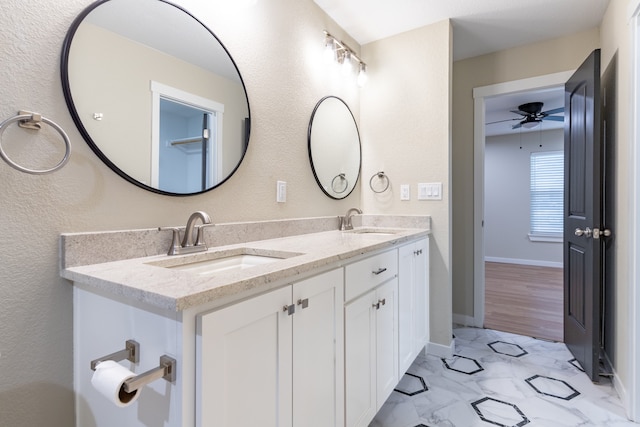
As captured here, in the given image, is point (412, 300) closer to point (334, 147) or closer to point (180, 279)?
point (334, 147)

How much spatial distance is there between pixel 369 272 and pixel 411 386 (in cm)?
94

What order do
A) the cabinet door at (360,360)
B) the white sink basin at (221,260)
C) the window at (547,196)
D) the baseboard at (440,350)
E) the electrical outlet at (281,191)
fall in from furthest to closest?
the window at (547,196) < the baseboard at (440,350) < the electrical outlet at (281,191) < the cabinet door at (360,360) < the white sink basin at (221,260)

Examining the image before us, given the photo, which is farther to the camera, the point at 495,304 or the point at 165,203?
the point at 495,304

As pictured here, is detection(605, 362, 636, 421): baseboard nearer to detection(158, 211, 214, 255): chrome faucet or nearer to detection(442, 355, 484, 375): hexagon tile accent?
detection(442, 355, 484, 375): hexagon tile accent

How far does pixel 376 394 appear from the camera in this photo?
4.82 feet

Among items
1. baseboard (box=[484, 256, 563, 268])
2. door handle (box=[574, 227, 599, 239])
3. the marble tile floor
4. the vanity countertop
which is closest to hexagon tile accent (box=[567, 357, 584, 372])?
the marble tile floor

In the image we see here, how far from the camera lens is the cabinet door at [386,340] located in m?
1.50

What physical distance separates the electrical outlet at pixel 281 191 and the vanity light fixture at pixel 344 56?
104cm

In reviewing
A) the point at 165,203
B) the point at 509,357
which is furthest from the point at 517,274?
the point at 165,203

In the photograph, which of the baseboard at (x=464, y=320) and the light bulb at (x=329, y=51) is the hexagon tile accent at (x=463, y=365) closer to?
the baseboard at (x=464, y=320)

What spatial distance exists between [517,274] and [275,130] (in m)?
4.66

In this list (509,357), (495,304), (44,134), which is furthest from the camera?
(495,304)

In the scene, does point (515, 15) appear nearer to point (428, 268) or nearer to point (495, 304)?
point (428, 268)

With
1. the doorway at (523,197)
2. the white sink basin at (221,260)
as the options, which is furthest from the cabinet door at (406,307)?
the doorway at (523,197)
